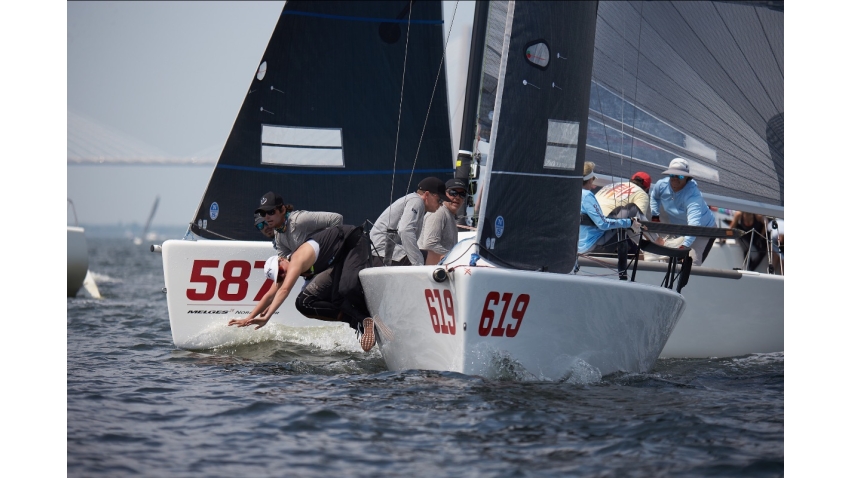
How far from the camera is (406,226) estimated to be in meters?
6.99

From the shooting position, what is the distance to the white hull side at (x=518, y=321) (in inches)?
223

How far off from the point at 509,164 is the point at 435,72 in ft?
14.7

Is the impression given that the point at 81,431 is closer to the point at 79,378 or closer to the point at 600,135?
the point at 79,378

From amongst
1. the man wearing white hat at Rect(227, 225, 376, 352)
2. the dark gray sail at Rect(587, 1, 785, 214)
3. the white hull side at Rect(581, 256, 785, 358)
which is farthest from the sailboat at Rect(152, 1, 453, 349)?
the white hull side at Rect(581, 256, 785, 358)

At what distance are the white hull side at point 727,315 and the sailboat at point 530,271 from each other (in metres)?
2.37

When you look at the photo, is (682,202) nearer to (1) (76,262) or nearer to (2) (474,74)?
(2) (474,74)

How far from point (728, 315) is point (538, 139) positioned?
12.1 ft

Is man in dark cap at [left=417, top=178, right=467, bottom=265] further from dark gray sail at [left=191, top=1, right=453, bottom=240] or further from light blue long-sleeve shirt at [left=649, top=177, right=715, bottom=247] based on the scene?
dark gray sail at [left=191, top=1, right=453, bottom=240]

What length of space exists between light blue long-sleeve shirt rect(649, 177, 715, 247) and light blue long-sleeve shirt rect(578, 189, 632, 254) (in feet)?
4.27

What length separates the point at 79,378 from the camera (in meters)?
6.58

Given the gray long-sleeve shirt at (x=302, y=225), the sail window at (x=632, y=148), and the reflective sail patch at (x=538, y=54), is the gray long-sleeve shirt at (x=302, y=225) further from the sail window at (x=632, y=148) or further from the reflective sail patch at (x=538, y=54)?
the sail window at (x=632, y=148)

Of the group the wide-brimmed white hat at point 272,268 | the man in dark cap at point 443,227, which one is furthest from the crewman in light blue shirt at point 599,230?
the wide-brimmed white hat at point 272,268

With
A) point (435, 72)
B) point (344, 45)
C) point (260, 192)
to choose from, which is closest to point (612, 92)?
point (435, 72)

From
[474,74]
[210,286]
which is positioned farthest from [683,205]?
[210,286]
